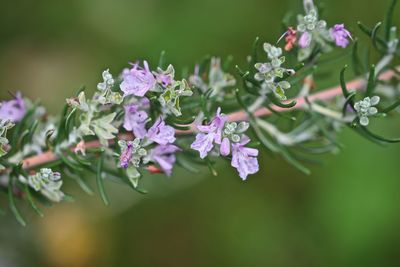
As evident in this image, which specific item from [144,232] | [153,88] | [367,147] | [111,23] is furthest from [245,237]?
[153,88]

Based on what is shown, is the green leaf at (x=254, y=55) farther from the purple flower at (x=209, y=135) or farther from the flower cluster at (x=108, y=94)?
the flower cluster at (x=108, y=94)

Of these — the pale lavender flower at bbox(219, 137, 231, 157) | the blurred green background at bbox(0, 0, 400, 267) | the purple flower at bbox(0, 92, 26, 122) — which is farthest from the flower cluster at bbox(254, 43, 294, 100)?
the blurred green background at bbox(0, 0, 400, 267)

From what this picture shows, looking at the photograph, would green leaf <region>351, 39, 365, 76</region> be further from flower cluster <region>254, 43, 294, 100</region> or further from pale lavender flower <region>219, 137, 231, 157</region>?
pale lavender flower <region>219, 137, 231, 157</region>

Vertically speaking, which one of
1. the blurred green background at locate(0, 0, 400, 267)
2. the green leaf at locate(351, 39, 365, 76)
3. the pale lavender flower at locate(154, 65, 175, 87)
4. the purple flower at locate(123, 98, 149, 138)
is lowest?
the blurred green background at locate(0, 0, 400, 267)

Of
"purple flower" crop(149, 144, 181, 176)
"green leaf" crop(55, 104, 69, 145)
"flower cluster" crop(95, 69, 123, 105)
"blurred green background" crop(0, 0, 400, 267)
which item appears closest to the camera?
"flower cluster" crop(95, 69, 123, 105)

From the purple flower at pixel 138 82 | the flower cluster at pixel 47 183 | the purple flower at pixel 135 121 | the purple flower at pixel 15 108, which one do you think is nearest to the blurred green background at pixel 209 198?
the purple flower at pixel 15 108

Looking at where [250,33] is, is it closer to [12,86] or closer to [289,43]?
[12,86]

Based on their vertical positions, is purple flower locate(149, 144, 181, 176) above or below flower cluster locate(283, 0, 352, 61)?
below

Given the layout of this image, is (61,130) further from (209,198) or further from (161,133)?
(209,198)
